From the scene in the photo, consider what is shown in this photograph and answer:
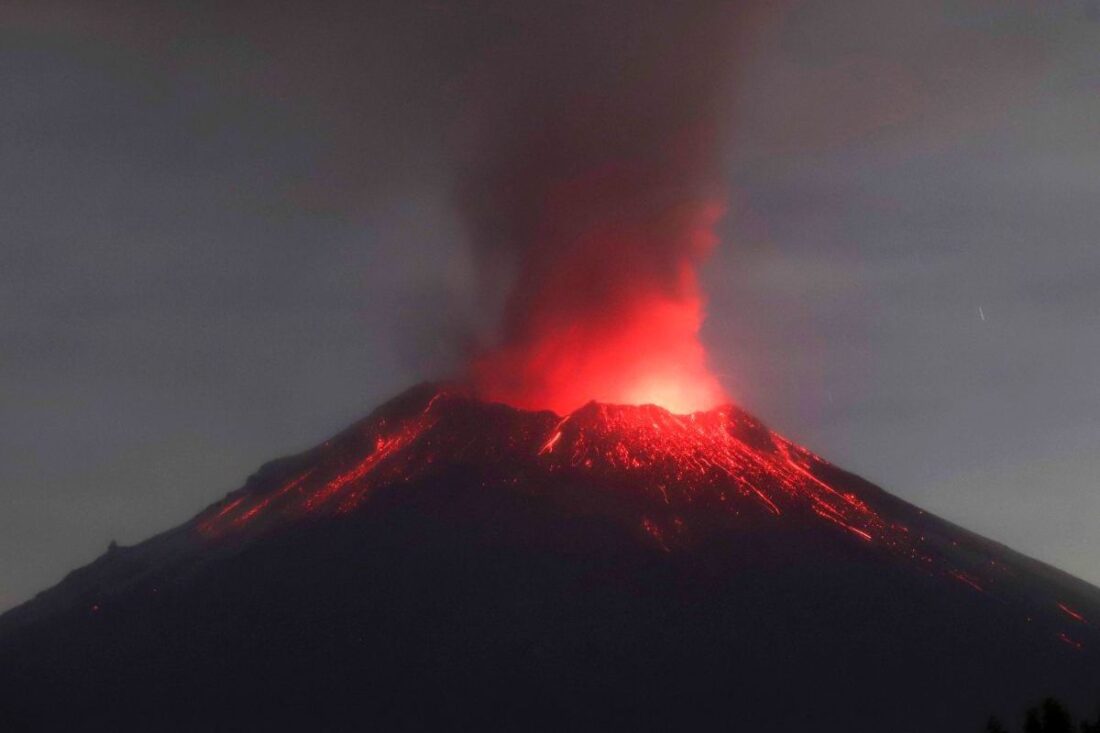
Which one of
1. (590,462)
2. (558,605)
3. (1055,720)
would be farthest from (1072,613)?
(1055,720)

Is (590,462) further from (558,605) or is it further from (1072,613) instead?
(1072,613)

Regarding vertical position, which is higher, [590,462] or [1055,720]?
[590,462]

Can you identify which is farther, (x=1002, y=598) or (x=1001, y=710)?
(x=1002, y=598)

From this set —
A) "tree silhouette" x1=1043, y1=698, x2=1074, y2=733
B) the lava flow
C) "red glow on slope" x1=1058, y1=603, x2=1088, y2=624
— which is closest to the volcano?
the lava flow

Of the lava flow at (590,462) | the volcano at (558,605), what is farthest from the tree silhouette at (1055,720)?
the lava flow at (590,462)

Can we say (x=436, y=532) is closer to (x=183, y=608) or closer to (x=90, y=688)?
(x=183, y=608)

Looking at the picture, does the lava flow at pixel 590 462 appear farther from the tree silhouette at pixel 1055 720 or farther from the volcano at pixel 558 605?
the tree silhouette at pixel 1055 720

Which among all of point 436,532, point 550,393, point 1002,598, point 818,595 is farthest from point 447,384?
point 1002,598

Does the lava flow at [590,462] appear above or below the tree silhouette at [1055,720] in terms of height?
above
